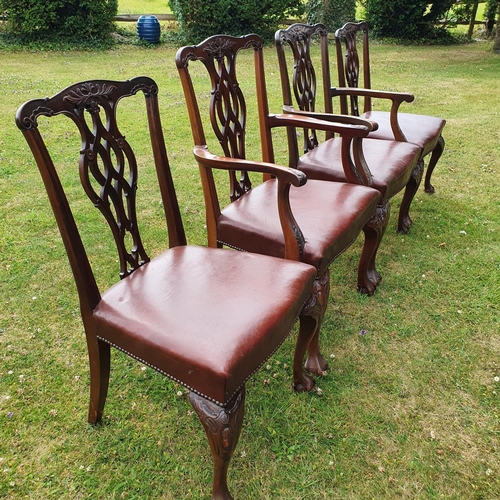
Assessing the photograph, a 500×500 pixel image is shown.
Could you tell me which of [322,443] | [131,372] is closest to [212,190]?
[131,372]

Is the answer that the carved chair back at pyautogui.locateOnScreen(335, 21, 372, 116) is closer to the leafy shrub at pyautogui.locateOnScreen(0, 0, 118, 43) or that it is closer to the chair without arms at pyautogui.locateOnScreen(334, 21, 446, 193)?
the chair without arms at pyautogui.locateOnScreen(334, 21, 446, 193)

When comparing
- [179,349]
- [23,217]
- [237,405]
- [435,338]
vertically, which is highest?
[179,349]

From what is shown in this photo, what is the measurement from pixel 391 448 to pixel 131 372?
45.2 inches

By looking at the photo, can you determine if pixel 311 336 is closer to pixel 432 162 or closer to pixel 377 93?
pixel 377 93

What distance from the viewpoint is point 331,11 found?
10562 millimetres

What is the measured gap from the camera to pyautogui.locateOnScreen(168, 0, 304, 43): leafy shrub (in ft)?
29.9

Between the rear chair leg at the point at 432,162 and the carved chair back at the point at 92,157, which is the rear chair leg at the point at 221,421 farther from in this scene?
the rear chair leg at the point at 432,162

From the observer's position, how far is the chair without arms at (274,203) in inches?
71.6

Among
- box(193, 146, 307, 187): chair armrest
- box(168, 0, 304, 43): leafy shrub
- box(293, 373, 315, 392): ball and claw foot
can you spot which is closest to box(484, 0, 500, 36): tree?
box(168, 0, 304, 43): leafy shrub

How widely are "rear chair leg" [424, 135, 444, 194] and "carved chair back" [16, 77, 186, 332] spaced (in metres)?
2.34

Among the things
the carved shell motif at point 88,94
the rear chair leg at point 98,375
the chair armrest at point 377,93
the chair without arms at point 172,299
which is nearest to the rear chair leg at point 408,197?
the chair armrest at point 377,93

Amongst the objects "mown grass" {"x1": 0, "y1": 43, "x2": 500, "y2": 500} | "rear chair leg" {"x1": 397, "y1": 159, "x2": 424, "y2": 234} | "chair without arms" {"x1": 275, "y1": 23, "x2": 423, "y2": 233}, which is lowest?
"mown grass" {"x1": 0, "y1": 43, "x2": 500, "y2": 500}

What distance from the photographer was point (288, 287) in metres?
1.55

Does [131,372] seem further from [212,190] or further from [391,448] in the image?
[391,448]
